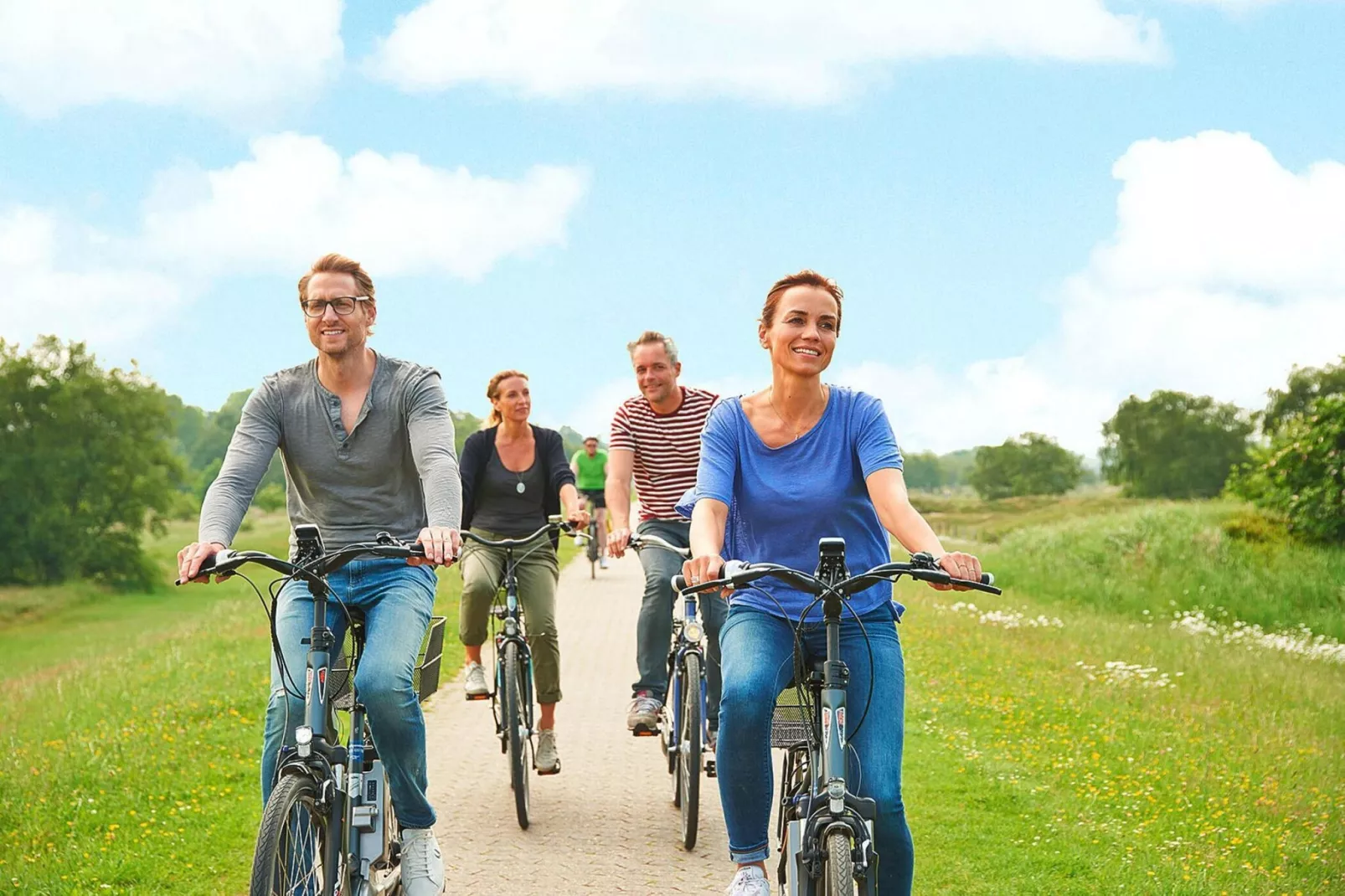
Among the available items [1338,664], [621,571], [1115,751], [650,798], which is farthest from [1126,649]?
[621,571]

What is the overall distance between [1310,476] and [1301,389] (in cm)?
4814

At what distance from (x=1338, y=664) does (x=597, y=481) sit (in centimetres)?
990

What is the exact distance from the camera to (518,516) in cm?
706

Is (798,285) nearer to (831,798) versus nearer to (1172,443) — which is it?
(831,798)

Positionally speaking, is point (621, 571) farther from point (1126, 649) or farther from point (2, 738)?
point (2, 738)

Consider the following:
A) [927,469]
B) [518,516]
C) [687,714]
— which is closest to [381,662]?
[687,714]

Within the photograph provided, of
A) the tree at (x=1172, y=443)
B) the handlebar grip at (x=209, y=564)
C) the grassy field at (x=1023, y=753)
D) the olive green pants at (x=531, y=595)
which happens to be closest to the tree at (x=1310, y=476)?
the grassy field at (x=1023, y=753)

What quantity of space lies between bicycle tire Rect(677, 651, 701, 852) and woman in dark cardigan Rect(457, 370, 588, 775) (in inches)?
36.9

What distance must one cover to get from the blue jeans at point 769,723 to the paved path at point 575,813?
66.4 inches

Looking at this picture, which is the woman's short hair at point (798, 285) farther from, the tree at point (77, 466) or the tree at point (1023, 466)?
the tree at point (1023, 466)

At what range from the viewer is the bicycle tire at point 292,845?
10.5 feet

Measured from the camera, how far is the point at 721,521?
390 centimetres

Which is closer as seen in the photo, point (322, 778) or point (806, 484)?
point (322, 778)

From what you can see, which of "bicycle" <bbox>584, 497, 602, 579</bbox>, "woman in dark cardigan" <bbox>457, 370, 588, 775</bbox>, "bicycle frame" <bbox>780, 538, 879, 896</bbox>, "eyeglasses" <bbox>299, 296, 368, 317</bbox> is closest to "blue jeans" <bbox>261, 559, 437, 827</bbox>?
"eyeglasses" <bbox>299, 296, 368, 317</bbox>
